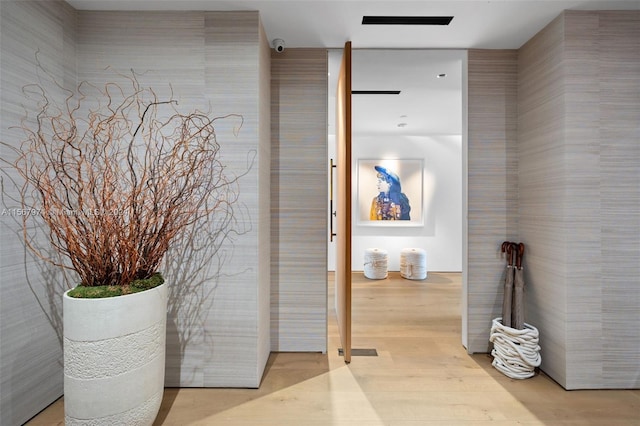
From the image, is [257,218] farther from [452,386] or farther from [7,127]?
[452,386]

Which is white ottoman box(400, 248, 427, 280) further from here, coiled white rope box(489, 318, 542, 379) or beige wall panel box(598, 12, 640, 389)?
beige wall panel box(598, 12, 640, 389)

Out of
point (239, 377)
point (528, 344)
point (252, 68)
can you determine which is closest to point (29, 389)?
point (239, 377)

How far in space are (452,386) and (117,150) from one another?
108 inches

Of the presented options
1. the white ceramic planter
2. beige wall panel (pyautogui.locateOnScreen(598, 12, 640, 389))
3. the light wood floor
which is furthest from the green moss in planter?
beige wall panel (pyautogui.locateOnScreen(598, 12, 640, 389))

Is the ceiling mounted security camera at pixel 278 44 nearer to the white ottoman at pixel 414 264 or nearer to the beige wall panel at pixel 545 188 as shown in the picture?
the beige wall panel at pixel 545 188

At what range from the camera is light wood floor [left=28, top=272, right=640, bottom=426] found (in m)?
1.89

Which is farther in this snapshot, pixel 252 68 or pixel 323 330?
pixel 323 330

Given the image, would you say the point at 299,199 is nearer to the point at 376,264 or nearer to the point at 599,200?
the point at 599,200

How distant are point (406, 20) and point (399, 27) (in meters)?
0.08

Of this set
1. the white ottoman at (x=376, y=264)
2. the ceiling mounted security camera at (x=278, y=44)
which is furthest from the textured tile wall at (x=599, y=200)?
the white ottoman at (x=376, y=264)

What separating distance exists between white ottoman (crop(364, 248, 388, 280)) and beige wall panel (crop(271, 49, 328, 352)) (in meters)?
3.00

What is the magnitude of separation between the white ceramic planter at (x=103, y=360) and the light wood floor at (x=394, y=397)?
0.43 m

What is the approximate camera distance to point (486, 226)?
276cm

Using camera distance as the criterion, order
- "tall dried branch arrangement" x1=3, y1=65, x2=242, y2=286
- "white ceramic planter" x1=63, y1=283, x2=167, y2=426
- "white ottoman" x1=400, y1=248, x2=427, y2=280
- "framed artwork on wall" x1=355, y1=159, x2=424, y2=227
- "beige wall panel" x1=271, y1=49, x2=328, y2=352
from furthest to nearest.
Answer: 1. "framed artwork on wall" x1=355, y1=159, x2=424, y2=227
2. "white ottoman" x1=400, y1=248, x2=427, y2=280
3. "beige wall panel" x1=271, y1=49, x2=328, y2=352
4. "tall dried branch arrangement" x1=3, y1=65, x2=242, y2=286
5. "white ceramic planter" x1=63, y1=283, x2=167, y2=426
